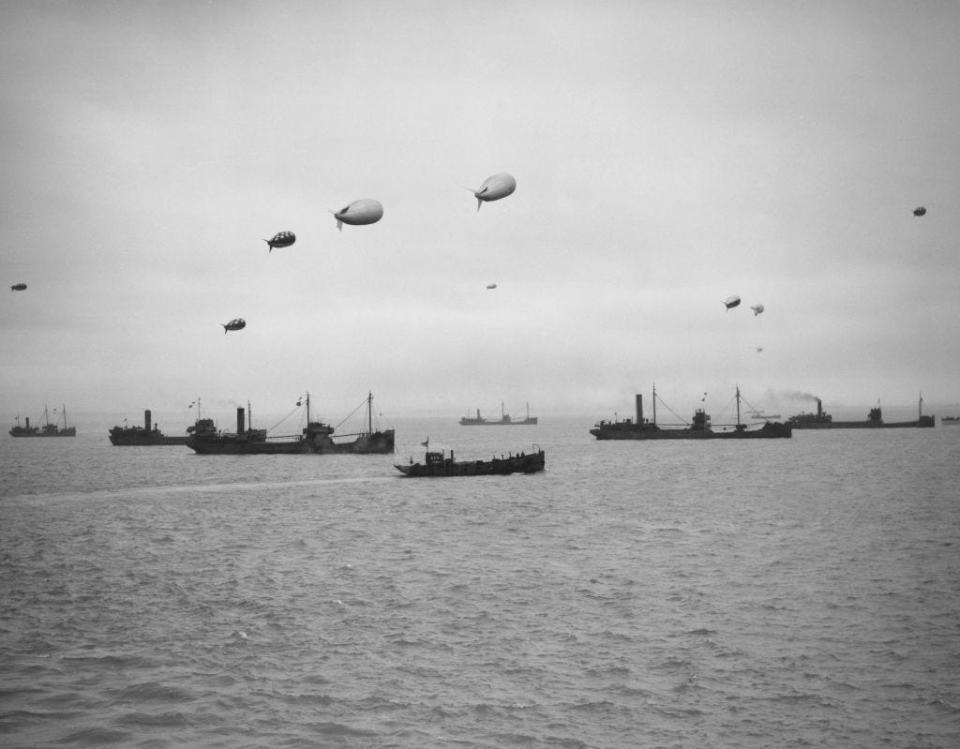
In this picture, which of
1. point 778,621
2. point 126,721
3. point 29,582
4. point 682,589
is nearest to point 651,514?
point 682,589

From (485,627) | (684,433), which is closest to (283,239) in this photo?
(485,627)

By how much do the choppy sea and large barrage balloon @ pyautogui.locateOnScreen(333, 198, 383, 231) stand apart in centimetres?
1632

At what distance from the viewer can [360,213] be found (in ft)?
123

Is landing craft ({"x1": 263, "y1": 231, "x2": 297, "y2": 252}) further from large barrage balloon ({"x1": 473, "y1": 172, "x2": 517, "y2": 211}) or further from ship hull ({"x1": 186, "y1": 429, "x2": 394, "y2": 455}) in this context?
ship hull ({"x1": 186, "y1": 429, "x2": 394, "y2": 455})

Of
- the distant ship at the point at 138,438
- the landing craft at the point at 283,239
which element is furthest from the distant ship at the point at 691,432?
the landing craft at the point at 283,239

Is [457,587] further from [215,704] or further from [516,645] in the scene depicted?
[215,704]

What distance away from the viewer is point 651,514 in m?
48.9

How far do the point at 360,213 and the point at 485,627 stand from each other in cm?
2224

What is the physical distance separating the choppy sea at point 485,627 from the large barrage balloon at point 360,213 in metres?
16.3

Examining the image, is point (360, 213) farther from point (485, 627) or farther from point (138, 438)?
point (138, 438)

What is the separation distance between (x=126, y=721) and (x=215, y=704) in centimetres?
184

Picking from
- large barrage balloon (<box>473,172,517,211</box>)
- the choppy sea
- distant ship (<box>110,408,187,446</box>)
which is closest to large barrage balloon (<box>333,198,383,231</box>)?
large barrage balloon (<box>473,172,517,211</box>)

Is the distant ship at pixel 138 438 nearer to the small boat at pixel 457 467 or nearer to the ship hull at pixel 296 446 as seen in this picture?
the ship hull at pixel 296 446

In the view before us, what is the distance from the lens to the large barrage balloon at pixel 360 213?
121ft
